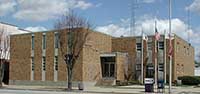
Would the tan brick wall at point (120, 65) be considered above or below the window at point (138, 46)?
below

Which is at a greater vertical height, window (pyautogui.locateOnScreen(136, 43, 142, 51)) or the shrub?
Answer: window (pyautogui.locateOnScreen(136, 43, 142, 51))

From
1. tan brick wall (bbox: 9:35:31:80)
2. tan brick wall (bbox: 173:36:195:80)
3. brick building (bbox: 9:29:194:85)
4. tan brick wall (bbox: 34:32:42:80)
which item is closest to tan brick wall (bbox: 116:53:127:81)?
brick building (bbox: 9:29:194:85)

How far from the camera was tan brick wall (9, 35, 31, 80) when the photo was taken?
5594cm

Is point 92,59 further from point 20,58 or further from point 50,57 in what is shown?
point 20,58

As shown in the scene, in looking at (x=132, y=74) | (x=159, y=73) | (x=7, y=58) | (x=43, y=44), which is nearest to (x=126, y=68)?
(x=132, y=74)

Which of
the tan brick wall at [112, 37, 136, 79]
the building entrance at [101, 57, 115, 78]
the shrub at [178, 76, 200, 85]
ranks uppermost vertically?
the tan brick wall at [112, 37, 136, 79]

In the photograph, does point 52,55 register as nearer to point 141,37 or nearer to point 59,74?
point 59,74

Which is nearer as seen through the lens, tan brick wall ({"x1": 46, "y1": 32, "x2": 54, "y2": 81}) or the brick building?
the brick building

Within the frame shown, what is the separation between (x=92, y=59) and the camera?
52250mm

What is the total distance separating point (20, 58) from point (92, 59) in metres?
11.7

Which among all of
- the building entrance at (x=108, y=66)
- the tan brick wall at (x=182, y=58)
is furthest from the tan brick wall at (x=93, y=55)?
the tan brick wall at (x=182, y=58)

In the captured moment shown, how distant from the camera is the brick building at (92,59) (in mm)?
51906

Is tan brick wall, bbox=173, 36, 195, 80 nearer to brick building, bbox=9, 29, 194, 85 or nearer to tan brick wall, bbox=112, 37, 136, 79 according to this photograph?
brick building, bbox=9, 29, 194, 85

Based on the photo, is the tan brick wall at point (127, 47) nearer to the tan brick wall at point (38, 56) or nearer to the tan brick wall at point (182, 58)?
the tan brick wall at point (182, 58)
